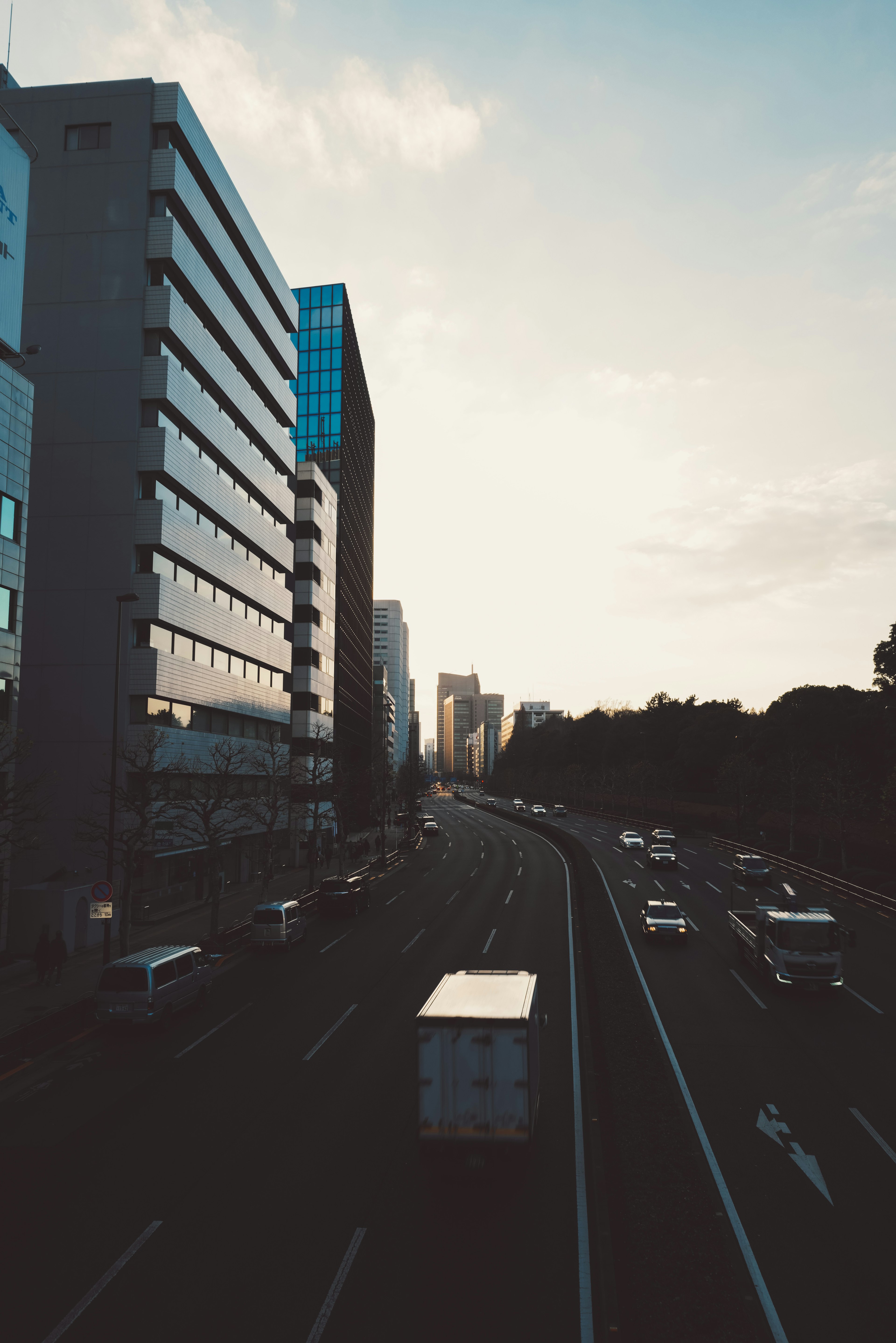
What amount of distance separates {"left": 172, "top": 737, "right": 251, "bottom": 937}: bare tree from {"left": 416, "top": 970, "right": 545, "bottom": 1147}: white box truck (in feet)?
65.0

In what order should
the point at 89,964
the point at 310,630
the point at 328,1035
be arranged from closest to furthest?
the point at 328,1035 → the point at 89,964 → the point at 310,630

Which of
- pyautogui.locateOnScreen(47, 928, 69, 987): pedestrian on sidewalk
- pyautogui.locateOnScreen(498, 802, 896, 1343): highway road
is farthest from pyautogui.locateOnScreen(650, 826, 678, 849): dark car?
pyautogui.locateOnScreen(47, 928, 69, 987): pedestrian on sidewalk

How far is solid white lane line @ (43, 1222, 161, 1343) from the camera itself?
26.7ft

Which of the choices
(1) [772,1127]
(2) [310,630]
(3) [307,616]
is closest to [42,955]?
(1) [772,1127]

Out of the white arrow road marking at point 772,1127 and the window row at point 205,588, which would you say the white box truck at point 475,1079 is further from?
the window row at point 205,588

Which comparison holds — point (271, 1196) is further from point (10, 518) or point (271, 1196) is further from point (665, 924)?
point (10, 518)

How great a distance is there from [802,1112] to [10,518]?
30.4 meters

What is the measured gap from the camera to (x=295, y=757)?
62000 mm

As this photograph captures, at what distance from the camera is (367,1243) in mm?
9641

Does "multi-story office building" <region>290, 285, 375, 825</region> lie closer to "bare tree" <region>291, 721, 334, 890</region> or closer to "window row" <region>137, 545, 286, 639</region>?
"bare tree" <region>291, 721, 334, 890</region>

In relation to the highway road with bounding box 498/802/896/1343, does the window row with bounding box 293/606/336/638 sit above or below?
above

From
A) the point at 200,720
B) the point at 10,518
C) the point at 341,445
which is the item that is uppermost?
the point at 341,445

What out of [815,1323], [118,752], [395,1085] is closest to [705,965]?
[395,1085]

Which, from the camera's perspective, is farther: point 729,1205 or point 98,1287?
point 729,1205
